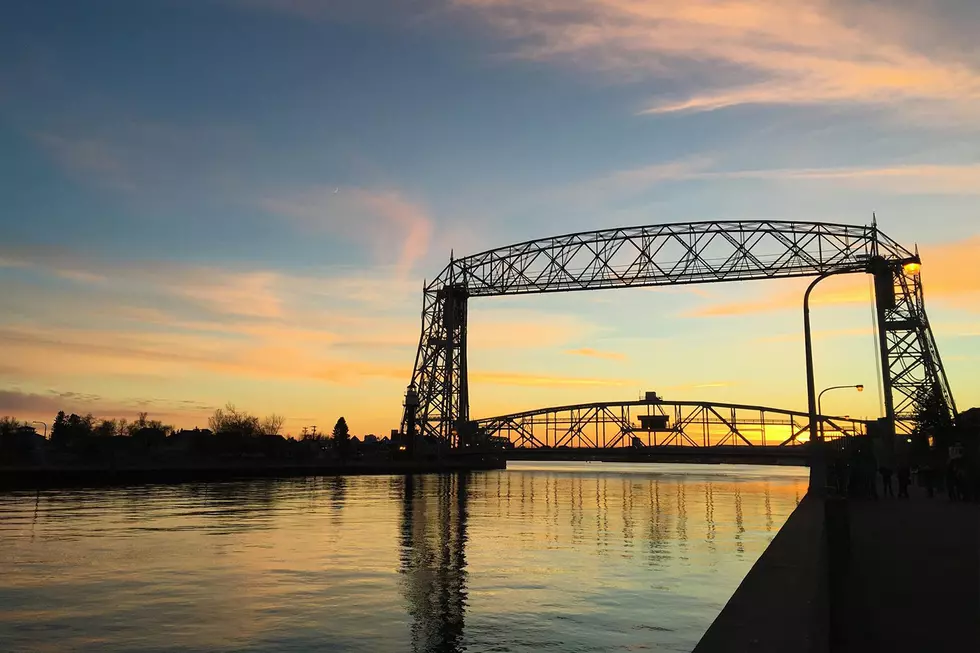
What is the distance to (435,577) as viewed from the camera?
680 inches

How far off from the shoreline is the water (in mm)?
26068

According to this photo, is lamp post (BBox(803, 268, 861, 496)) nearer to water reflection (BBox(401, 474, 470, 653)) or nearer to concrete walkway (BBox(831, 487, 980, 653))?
concrete walkway (BBox(831, 487, 980, 653))

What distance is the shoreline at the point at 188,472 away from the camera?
5731cm

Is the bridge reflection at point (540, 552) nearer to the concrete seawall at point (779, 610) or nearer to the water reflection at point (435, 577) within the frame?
the water reflection at point (435, 577)

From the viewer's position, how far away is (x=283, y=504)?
41812 millimetres

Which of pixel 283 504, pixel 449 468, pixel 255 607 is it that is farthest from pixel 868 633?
pixel 449 468

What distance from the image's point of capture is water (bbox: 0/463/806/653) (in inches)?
462

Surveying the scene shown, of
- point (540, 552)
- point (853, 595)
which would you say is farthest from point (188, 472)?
point (853, 595)

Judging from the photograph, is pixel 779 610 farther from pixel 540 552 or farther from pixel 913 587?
pixel 540 552

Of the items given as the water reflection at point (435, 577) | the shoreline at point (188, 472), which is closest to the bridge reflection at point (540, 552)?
the water reflection at point (435, 577)

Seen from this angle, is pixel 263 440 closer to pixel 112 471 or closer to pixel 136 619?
pixel 112 471

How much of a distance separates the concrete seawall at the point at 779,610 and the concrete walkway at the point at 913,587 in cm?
37

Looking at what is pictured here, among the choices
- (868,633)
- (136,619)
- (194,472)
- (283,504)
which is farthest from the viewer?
(194,472)

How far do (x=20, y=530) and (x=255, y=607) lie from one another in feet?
58.6
